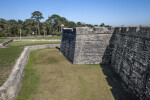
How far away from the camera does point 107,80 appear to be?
9.23 meters

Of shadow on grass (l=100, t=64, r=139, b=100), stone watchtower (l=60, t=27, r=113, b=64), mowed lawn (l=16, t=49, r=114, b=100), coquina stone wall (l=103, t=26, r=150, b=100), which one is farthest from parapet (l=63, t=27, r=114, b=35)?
shadow on grass (l=100, t=64, r=139, b=100)

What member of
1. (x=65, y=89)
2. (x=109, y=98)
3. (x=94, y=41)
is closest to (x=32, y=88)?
(x=65, y=89)

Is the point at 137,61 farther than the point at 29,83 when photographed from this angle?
No

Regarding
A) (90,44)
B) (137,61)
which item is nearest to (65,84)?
(137,61)

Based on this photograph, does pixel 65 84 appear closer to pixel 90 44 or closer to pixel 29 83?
pixel 29 83

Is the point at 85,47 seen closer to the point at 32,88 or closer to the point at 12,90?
the point at 32,88

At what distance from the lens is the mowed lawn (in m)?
7.16

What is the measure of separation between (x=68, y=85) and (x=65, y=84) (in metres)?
0.28

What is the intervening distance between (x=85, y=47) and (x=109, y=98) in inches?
278

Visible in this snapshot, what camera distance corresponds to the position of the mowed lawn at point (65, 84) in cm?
716

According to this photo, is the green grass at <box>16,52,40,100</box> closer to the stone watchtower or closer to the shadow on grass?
the stone watchtower

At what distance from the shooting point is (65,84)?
340 inches

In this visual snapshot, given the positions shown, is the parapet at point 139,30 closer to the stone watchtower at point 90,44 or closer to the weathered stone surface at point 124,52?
the weathered stone surface at point 124,52

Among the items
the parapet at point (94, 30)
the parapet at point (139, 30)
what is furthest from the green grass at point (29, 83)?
the parapet at point (139, 30)
